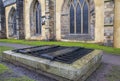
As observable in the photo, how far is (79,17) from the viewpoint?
1423 centimetres

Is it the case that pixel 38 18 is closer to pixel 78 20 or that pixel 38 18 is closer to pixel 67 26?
pixel 67 26

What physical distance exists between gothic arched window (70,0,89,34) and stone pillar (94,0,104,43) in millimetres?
1571

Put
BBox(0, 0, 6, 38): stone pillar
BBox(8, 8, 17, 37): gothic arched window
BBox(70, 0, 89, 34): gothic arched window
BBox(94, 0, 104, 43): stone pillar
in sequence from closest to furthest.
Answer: BBox(94, 0, 104, 43): stone pillar → BBox(70, 0, 89, 34): gothic arched window → BBox(8, 8, 17, 37): gothic arched window → BBox(0, 0, 6, 38): stone pillar

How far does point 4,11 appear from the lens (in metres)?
25.2

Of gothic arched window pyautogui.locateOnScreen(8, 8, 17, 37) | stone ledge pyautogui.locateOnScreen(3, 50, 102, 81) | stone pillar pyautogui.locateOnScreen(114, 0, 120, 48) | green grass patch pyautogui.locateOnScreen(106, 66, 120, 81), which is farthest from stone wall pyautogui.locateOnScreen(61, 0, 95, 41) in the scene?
gothic arched window pyautogui.locateOnScreen(8, 8, 17, 37)

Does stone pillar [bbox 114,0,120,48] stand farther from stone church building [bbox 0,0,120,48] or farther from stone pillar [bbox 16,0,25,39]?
stone pillar [bbox 16,0,25,39]

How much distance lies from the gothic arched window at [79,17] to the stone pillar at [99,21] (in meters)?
1.57

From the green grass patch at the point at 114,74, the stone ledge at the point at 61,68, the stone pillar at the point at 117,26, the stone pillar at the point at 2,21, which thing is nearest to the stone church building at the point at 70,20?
the stone pillar at the point at 117,26

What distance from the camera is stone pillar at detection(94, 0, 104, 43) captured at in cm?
1182

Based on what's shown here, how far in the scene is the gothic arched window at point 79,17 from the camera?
13742 millimetres

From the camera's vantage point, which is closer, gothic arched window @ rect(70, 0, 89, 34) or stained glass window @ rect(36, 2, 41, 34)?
gothic arched window @ rect(70, 0, 89, 34)

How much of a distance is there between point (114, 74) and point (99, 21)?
7521 millimetres

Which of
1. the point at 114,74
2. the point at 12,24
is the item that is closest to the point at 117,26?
the point at 114,74

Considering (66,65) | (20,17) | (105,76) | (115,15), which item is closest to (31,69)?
(66,65)
